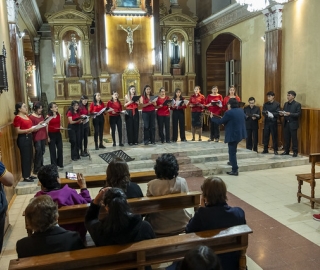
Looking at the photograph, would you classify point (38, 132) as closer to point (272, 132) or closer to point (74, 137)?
point (74, 137)

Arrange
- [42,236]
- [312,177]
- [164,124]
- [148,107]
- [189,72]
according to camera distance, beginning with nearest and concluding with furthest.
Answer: [42,236] < [312,177] < [148,107] < [164,124] < [189,72]

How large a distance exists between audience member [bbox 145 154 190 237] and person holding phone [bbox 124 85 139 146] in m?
4.48

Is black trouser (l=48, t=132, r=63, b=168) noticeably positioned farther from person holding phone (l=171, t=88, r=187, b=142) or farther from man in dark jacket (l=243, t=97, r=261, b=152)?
man in dark jacket (l=243, t=97, r=261, b=152)

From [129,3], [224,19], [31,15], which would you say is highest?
[129,3]

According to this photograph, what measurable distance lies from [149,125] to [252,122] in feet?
7.81

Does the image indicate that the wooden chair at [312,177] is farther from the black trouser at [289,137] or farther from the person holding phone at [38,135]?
the person holding phone at [38,135]

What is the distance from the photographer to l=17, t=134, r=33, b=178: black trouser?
18.6ft

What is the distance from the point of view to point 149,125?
306 inches

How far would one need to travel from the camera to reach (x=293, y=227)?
3.85 metres

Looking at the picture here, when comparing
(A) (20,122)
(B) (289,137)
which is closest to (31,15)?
(A) (20,122)

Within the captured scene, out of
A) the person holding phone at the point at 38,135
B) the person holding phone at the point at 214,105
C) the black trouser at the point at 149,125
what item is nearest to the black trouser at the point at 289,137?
the person holding phone at the point at 214,105

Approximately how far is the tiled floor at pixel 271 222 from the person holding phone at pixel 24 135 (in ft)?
1.77

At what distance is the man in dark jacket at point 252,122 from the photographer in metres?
7.69

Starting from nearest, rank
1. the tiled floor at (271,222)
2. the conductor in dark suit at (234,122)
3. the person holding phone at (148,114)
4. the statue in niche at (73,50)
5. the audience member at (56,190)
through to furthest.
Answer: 1. the audience member at (56,190)
2. the tiled floor at (271,222)
3. the conductor in dark suit at (234,122)
4. the person holding phone at (148,114)
5. the statue in niche at (73,50)
